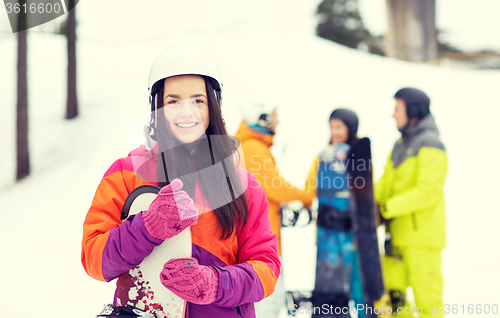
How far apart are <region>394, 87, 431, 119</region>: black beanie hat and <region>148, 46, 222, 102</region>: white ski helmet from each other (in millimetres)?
1898

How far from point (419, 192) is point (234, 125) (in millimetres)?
1257

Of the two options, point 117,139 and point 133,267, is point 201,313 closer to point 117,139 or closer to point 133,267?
point 133,267

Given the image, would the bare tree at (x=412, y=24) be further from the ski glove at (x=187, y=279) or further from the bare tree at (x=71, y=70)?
the ski glove at (x=187, y=279)

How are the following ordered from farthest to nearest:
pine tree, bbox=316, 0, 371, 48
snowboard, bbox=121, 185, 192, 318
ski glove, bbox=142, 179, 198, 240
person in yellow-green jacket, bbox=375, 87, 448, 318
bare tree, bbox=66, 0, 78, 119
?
pine tree, bbox=316, 0, 371, 48 < bare tree, bbox=66, 0, 78, 119 < person in yellow-green jacket, bbox=375, 87, 448, 318 < snowboard, bbox=121, 185, 192, 318 < ski glove, bbox=142, 179, 198, 240

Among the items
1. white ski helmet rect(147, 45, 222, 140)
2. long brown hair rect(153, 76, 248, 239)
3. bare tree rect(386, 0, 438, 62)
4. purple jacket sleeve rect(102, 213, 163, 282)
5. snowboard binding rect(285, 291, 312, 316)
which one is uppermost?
bare tree rect(386, 0, 438, 62)

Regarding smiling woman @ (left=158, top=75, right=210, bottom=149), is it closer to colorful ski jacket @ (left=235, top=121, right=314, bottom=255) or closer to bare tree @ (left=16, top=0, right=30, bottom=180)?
colorful ski jacket @ (left=235, top=121, right=314, bottom=255)

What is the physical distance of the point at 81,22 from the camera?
458cm

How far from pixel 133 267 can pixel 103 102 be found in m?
3.69

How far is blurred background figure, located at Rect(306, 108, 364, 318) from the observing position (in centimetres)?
261

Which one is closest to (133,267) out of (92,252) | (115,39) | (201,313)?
(92,252)

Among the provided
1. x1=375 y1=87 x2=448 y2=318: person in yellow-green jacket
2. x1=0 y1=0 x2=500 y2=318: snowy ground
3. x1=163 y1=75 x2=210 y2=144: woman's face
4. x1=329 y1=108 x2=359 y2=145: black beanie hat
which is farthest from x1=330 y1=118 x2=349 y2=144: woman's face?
x1=163 y1=75 x2=210 y2=144: woman's face

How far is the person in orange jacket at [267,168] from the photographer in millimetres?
2486

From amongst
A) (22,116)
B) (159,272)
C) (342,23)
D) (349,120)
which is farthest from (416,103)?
(342,23)

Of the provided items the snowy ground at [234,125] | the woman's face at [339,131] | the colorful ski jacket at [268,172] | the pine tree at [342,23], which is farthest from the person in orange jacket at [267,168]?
the pine tree at [342,23]
